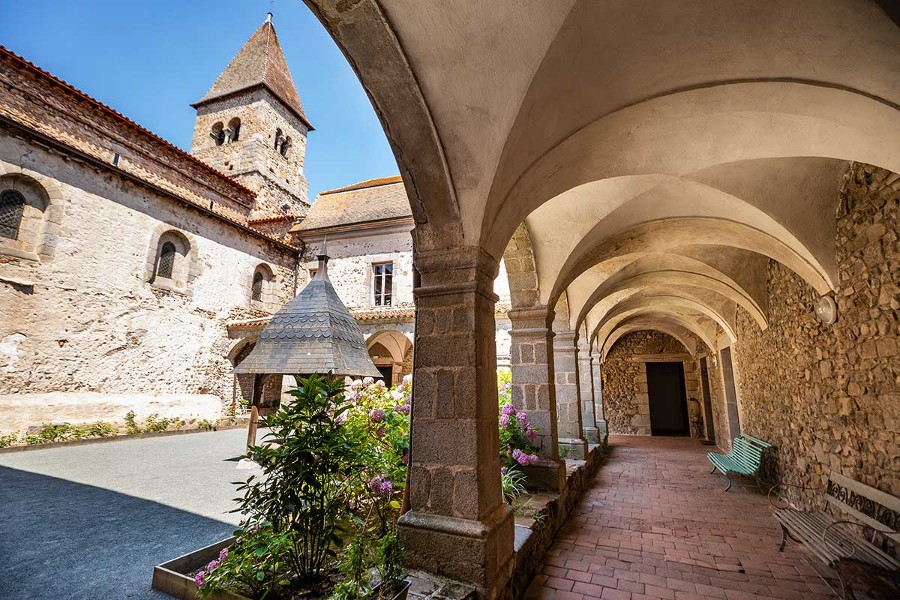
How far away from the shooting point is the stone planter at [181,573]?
7.61ft

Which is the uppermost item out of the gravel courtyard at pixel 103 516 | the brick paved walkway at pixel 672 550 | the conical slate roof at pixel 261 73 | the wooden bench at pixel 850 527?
the conical slate roof at pixel 261 73

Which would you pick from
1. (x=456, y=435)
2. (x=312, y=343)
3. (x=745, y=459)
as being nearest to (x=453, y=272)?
(x=456, y=435)

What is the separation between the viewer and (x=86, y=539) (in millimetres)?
3189

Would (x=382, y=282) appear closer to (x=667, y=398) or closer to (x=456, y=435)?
(x=667, y=398)

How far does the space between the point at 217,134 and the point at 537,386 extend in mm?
18394

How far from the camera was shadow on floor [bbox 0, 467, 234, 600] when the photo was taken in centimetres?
247

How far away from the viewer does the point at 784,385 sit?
520 centimetres

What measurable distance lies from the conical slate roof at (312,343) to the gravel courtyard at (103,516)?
1498 millimetres

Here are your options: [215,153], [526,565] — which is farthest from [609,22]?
[215,153]

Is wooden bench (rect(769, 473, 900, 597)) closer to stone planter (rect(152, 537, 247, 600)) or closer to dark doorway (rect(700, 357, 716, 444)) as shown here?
stone planter (rect(152, 537, 247, 600))

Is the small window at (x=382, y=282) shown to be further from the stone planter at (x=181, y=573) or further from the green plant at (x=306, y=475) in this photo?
the green plant at (x=306, y=475)

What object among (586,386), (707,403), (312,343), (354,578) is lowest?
(354,578)

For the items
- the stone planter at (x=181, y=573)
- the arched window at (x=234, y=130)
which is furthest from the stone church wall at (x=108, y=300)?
the stone planter at (x=181, y=573)

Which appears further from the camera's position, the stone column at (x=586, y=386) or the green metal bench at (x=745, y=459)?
the stone column at (x=586, y=386)
